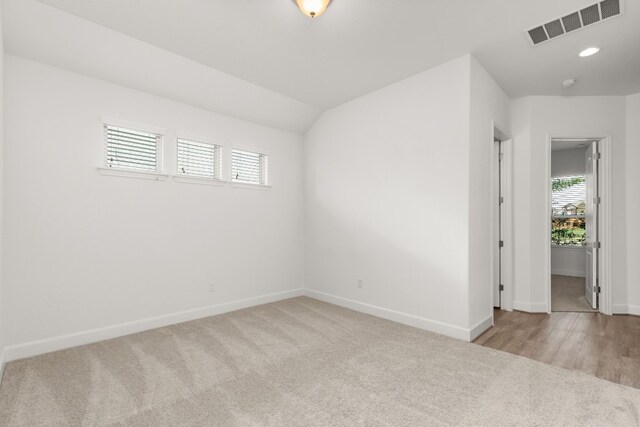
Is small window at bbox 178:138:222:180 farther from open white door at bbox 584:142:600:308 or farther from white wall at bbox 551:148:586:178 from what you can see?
white wall at bbox 551:148:586:178

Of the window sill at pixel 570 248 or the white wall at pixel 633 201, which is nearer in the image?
the white wall at pixel 633 201

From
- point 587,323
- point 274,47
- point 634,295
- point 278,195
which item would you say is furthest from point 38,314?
point 634,295

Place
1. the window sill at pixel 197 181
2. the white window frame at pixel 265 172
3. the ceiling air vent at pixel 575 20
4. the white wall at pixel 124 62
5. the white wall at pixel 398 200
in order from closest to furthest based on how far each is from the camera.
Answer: the ceiling air vent at pixel 575 20, the white wall at pixel 124 62, the white wall at pixel 398 200, the window sill at pixel 197 181, the white window frame at pixel 265 172

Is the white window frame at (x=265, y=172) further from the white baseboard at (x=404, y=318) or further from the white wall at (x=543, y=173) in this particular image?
the white wall at (x=543, y=173)

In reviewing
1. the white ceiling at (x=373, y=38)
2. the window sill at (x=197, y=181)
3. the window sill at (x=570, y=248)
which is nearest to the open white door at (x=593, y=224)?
the white ceiling at (x=373, y=38)

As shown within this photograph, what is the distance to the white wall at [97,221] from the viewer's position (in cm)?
A: 294

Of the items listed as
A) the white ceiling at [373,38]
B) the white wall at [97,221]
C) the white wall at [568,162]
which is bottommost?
the white wall at [97,221]

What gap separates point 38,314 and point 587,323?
20.0 feet

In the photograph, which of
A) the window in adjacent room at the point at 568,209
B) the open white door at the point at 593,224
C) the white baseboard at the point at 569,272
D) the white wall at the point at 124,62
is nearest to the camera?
the white wall at the point at 124,62

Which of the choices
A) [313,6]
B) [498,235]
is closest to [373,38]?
[313,6]

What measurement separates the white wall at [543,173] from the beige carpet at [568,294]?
1.52ft

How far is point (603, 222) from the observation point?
429 cm

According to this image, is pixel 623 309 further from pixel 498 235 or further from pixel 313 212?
pixel 313 212

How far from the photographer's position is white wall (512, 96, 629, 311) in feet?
14.1
